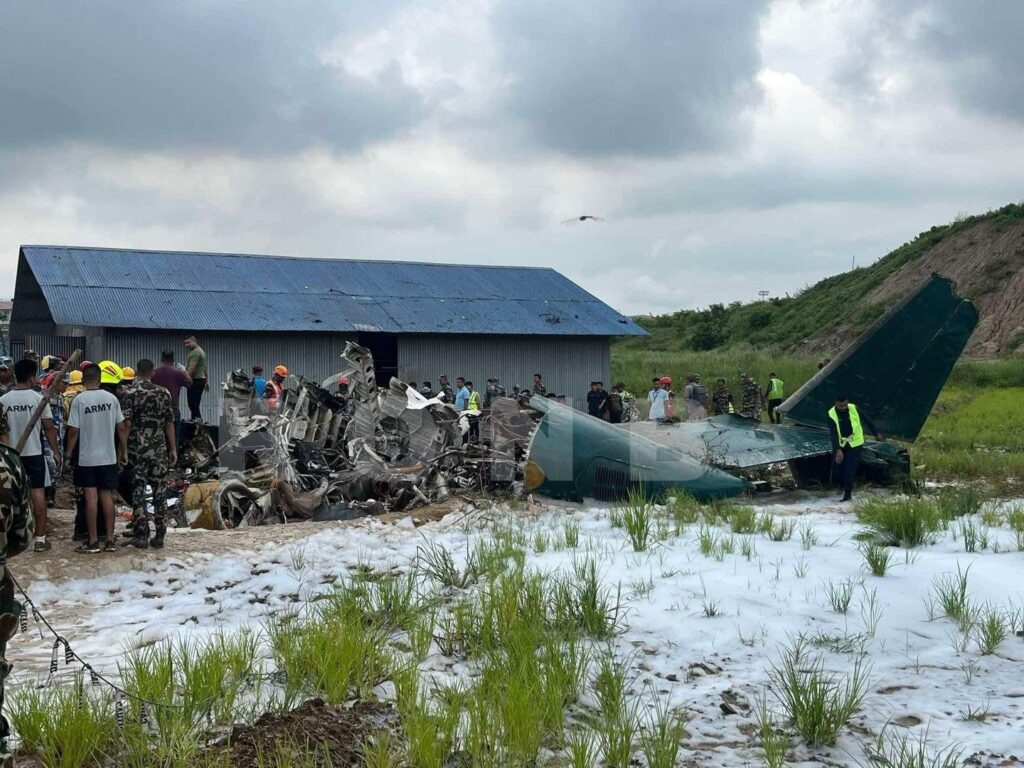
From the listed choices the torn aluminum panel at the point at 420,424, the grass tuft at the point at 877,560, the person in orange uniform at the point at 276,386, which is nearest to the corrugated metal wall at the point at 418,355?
the person in orange uniform at the point at 276,386

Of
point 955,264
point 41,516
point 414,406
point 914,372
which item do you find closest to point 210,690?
point 41,516

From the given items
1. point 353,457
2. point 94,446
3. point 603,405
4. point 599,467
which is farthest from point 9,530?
point 603,405

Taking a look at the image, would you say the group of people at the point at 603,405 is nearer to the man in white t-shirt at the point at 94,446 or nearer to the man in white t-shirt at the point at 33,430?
the man in white t-shirt at the point at 94,446

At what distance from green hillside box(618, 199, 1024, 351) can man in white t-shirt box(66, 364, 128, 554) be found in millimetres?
47433

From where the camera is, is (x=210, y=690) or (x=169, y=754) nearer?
(x=169, y=754)

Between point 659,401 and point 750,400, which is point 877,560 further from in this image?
point 750,400

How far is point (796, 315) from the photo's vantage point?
60.0 metres

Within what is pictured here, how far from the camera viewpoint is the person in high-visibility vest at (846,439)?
40.3ft

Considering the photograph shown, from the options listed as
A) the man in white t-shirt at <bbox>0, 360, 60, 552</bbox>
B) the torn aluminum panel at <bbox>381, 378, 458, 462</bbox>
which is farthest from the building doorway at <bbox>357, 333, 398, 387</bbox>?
the man in white t-shirt at <bbox>0, 360, 60, 552</bbox>

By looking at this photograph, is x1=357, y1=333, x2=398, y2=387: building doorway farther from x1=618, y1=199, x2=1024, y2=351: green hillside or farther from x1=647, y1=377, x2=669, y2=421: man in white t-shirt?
x1=618, y1=199, x2=1024, y2=351: green hillside

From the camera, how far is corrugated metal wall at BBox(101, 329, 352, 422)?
2267 cm

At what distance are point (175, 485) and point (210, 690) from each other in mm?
8466

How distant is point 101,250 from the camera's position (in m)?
25.9

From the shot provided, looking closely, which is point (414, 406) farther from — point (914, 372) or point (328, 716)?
point (328, 716)
